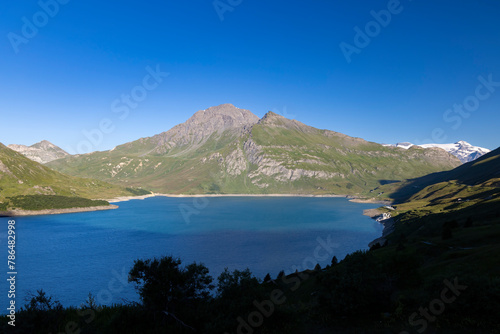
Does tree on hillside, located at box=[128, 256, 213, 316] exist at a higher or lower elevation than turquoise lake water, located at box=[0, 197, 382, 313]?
higher

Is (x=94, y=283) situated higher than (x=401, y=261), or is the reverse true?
(x=401, y=261)

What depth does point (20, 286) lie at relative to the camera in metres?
87.9

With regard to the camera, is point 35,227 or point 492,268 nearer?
point 492,268

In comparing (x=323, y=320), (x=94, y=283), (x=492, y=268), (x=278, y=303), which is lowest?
(x=94, y=283)

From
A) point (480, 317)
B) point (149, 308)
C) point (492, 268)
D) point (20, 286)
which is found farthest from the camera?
point (20, 286)

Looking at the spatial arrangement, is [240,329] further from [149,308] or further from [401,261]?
[401,261]

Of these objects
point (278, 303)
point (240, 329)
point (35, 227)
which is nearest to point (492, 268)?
point (278, 303)

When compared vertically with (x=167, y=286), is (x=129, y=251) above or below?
below

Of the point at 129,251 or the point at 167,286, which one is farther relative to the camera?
the point at 129,251

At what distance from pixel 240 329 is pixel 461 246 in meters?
58.1

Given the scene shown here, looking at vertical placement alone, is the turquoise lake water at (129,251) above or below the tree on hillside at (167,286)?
below

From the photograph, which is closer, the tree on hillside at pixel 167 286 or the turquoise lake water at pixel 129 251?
the tree on hillside at pixel 167 286

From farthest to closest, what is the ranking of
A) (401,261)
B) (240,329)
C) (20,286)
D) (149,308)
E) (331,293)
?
1. (20,286)
2. (401,261)
3. (331,293)
4. (149,308)
5. (240,329)

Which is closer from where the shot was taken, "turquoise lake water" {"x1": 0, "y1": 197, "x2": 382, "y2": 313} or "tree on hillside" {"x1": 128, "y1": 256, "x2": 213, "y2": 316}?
"tree on hillside" {"x1": 128, "y1": 256, "x2": 213, "y2": 316}
